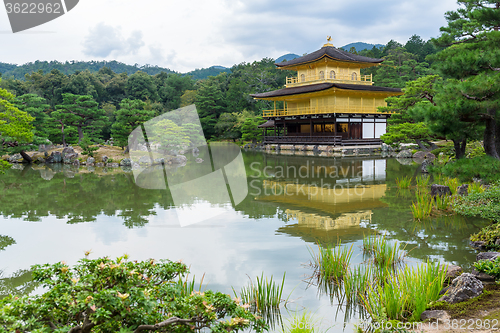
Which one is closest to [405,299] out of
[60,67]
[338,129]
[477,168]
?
[477,168]

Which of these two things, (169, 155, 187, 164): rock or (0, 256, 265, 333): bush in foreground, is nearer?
(0, 256, 265, 333): bush in foreground

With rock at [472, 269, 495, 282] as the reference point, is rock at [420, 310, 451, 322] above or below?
above

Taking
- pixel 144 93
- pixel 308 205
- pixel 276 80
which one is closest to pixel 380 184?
pixel 308 205

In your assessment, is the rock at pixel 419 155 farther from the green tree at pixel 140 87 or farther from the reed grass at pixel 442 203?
the green tree at pixel 140 87

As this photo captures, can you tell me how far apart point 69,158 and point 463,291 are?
69.5 feet

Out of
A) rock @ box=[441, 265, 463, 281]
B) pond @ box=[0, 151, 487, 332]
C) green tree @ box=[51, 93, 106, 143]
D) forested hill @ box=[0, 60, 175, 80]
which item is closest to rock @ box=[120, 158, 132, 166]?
green tree @ box=[51, 93, 106, 143]

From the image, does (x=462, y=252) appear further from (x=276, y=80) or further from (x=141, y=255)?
(x=276, y=80)

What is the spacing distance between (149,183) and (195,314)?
1103cm

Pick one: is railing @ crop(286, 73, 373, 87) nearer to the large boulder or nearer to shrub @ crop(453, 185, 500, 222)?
shrub @ crop(453, 185, 500, 222)

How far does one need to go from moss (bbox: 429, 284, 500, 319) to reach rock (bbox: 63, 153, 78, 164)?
68.1 ft

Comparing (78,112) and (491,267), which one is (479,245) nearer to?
(491,267)

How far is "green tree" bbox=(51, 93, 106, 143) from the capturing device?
22609mm

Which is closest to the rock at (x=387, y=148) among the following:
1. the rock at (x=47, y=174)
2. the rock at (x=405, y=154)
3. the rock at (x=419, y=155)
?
the rock at (x=405, y=154)

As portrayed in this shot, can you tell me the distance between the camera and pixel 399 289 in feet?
11.0
